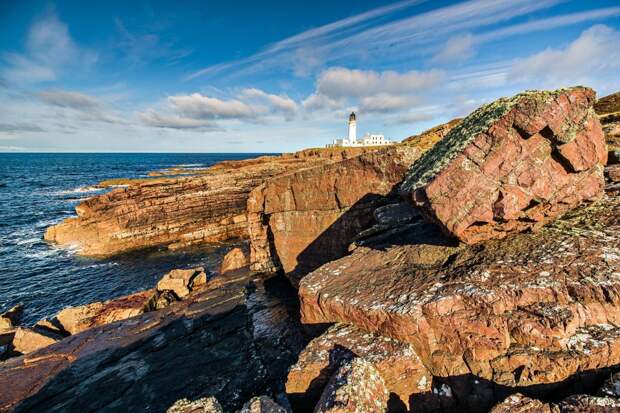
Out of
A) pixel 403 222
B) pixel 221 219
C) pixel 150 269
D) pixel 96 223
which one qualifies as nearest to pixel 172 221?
pixel 221 219

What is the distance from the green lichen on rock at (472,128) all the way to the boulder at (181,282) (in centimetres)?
1660

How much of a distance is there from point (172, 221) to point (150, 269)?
11397 mm

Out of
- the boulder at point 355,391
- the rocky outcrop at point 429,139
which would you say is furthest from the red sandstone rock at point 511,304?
the rocky outcrop at point 429,139

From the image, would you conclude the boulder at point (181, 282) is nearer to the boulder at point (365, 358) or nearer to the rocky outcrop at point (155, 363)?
the rocky outcrop at point (155, 363)

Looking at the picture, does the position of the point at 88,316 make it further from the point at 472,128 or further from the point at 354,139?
the point at 354,139

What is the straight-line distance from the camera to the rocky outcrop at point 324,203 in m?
13.8

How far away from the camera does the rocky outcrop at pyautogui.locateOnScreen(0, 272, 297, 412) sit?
400 inches

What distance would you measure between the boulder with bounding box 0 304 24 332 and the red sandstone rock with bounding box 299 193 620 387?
867 inches

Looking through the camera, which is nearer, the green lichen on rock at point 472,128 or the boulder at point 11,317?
the green lichen on rock at point 472,128

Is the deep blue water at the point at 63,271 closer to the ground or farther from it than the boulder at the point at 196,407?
closer to the ground

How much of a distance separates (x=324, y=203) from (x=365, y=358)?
9673mm

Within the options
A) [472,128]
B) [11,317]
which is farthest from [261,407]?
[11,317]

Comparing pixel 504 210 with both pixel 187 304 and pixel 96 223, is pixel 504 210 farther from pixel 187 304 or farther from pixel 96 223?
pixel 96 223

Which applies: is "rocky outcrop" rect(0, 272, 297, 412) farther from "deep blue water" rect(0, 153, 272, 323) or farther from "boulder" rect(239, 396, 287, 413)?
"deep blue water" rect(0, 153, 272, 323)
